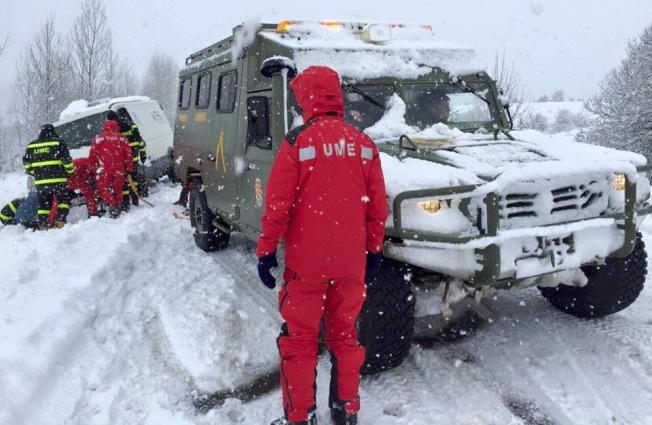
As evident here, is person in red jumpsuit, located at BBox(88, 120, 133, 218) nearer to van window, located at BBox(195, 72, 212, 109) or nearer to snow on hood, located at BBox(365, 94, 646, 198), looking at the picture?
van window, located at BBox(195, 72, 212, 109)

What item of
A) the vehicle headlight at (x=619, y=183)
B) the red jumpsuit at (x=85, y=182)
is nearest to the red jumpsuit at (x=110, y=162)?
the red jumpsuit at (x=85, y=182)

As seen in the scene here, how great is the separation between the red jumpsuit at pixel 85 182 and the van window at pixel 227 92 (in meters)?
4.26

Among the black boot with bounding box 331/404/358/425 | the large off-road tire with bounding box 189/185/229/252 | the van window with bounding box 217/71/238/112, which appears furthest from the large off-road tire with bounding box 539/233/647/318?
the large off-road tire with bounding box 189/185/229/252

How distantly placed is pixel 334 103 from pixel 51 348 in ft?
8.21

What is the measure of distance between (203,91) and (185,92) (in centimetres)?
113

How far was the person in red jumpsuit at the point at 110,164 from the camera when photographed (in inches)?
348

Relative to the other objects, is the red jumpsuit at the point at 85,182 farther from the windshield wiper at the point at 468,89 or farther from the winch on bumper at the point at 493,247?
the winch on bumper at the point at 493,247

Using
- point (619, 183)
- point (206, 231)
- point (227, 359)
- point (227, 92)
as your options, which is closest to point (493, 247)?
point (619, 183)

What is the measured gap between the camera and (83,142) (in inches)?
477

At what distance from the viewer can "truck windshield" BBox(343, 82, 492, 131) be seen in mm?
4285

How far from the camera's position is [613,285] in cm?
401

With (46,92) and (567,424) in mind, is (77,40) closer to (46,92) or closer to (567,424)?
(46,92)

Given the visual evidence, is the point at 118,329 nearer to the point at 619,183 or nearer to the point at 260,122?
the point at 260,122

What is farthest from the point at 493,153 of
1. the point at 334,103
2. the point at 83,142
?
the point at 83,142
